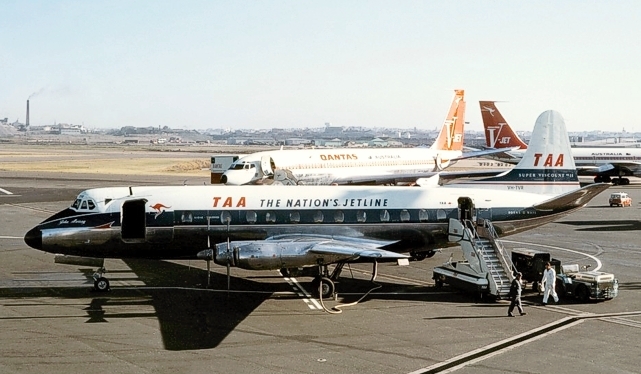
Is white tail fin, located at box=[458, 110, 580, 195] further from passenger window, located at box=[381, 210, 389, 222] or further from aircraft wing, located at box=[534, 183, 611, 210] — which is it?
passenger window, located at box=[381, 210, 389, 222]

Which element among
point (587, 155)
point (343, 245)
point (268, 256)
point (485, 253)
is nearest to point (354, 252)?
point (343, 245)

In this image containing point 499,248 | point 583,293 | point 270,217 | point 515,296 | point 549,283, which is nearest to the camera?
point 515,296

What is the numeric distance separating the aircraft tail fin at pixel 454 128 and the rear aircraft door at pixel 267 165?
2704 centimetres

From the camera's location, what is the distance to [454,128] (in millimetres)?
86562

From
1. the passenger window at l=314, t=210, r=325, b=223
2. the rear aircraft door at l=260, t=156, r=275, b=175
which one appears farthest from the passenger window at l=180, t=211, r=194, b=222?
the rear aircraft door at l=260, t=156, r=275, b=175

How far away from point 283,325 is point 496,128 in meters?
84.1

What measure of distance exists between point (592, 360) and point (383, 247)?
1181cm

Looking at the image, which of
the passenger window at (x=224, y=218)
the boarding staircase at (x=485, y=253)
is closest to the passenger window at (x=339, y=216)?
the passenger window at (x=224, y=218)

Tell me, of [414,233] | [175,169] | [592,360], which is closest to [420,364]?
[592,360]

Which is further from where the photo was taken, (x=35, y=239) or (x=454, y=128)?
(x=454, y=128)

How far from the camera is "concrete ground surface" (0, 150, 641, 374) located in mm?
20812

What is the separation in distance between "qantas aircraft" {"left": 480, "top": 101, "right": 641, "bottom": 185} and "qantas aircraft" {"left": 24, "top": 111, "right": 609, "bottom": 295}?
2304 inches

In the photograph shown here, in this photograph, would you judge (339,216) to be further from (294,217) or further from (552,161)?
(552,161)

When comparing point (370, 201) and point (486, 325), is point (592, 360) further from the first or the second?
point (370, 201)
